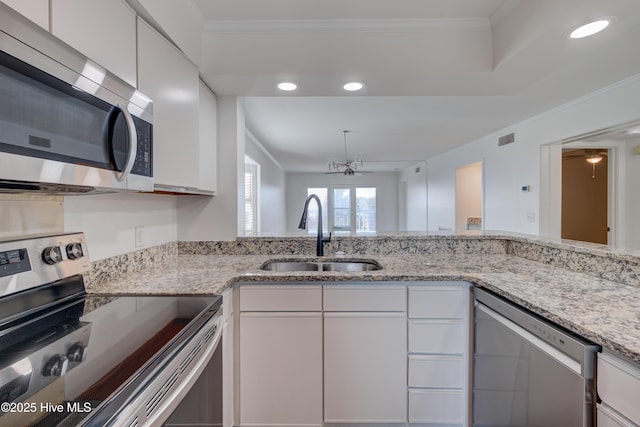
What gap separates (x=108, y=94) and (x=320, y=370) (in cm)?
150

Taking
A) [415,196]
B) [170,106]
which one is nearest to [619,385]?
[170,106]

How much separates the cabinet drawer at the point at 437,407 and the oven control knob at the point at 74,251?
1.68 metres

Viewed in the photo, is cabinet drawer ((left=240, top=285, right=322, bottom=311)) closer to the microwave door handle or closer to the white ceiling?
the microwave door handle

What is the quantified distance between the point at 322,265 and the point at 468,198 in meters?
4.57

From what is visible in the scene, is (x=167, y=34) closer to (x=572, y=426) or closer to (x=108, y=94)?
(x=108, y=94)

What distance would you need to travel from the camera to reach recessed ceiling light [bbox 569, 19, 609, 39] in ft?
4.40

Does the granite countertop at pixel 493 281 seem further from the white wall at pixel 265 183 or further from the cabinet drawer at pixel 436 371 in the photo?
the white wall at pixel 265 183

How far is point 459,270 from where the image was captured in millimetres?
1642

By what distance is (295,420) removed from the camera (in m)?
1.56

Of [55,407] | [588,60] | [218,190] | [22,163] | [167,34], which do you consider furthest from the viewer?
[218,190]

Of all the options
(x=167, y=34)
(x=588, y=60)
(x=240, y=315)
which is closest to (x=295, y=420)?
(x=240, y=315)

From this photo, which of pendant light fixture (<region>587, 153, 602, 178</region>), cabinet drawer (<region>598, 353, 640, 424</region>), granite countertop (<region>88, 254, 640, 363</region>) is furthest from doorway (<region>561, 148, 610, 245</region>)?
cabinet drawer (<region>598, 353, 640, 424</region>)

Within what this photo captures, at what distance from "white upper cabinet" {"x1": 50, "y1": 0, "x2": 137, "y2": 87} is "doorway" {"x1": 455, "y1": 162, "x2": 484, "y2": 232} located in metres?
5.40

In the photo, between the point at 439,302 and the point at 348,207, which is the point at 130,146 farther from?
the point at 348,207
